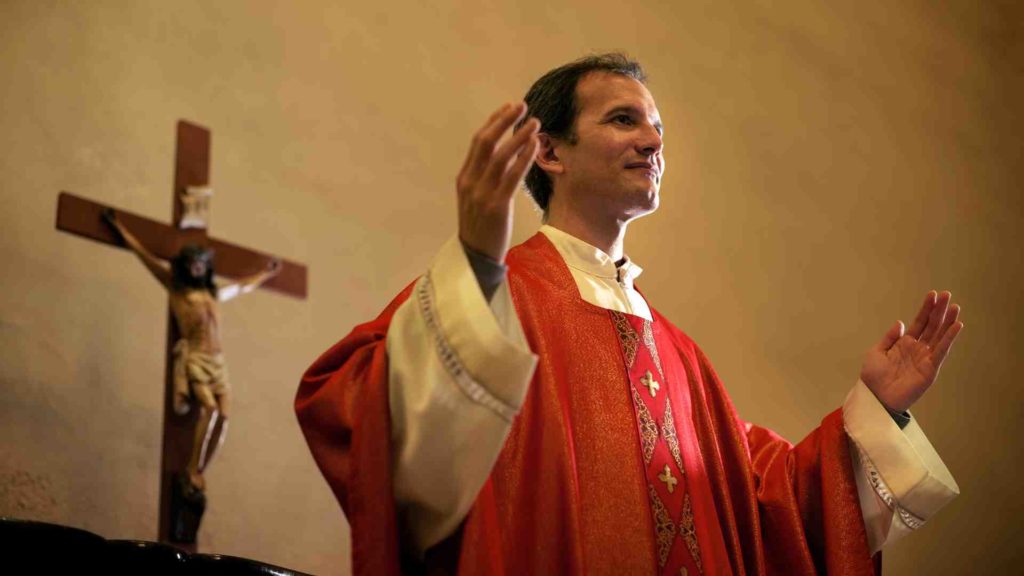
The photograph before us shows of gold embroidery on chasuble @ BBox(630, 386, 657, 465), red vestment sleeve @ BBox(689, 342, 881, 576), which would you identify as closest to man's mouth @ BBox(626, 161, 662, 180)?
red vestment sleeve @ BBox(689, 342, 881, 576)

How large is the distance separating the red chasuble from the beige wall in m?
2.30

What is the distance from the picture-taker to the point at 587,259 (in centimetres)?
326

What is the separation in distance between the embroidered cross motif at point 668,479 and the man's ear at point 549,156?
37.2 inches

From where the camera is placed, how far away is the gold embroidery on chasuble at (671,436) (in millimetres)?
2910

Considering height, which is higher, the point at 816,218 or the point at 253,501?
the point at 816,218

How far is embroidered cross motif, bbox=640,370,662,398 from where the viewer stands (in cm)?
300

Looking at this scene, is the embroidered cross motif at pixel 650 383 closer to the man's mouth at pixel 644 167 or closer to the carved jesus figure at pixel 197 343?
the man's mouth at pixel 644 167

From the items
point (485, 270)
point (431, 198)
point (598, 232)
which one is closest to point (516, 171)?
point (485, 270)

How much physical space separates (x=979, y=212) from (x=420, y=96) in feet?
13.6

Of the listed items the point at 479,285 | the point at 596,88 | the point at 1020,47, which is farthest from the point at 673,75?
the point at 479,285

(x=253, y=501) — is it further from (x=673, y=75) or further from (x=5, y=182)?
(x=673, y=75)

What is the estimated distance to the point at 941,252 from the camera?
8133mm

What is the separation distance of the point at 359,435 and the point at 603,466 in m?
Answer: 0.62

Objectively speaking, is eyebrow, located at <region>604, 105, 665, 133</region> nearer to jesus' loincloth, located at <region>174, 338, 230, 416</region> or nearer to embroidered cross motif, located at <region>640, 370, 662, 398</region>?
embroidered cross motif, located at <region>640, 370, 662, 398</region>
